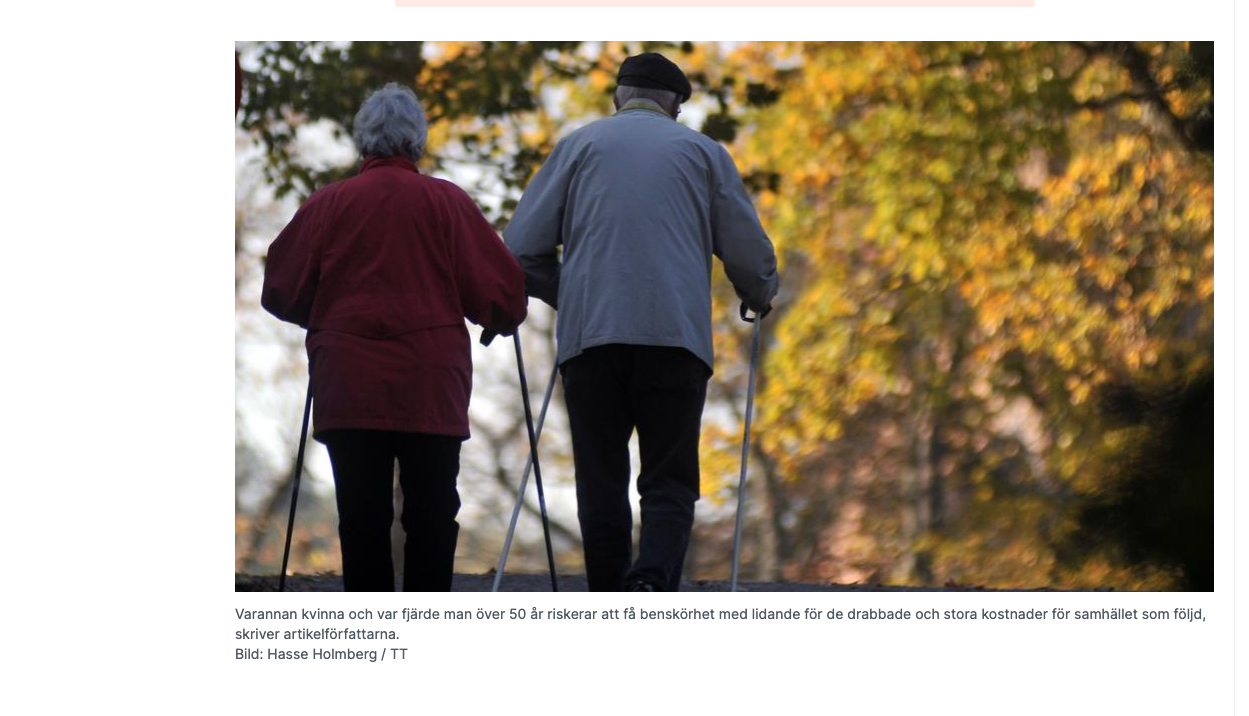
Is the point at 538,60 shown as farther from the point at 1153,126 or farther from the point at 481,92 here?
the point at 1153,126

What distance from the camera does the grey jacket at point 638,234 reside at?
4.07 meters

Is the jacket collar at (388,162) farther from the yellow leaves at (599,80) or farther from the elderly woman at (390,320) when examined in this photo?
the yellow leaves at (599,80)

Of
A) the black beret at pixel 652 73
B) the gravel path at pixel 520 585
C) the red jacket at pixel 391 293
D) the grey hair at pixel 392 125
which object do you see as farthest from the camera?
the gravel path at pixel 520 585

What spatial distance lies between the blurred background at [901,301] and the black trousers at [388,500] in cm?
336

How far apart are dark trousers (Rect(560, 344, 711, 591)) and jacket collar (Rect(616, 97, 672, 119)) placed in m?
0.69

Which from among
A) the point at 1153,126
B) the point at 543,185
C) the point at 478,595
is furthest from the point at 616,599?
the point at 1153,126

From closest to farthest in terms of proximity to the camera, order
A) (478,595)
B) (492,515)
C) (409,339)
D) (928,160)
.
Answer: (409,339)
(478,595)
(928,160)
(492,515)

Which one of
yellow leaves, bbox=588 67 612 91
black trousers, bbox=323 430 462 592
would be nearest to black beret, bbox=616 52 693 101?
black trousers, bbox=323 430 462 592

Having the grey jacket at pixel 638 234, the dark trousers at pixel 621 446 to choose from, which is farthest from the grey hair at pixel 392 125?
the dark trousers at pixel 621 446

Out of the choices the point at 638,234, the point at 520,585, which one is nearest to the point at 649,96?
the point at 638,234

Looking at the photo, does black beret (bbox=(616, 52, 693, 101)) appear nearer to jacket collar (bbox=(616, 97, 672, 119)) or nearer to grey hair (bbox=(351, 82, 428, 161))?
jacket collar (bbox=(616, 97, 672, 119))

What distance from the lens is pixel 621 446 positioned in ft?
13.6

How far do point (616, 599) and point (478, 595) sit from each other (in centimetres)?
40

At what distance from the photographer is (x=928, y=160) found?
10031 millimetres
